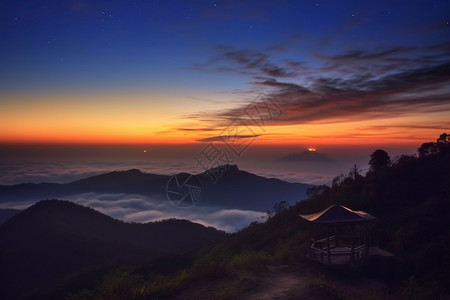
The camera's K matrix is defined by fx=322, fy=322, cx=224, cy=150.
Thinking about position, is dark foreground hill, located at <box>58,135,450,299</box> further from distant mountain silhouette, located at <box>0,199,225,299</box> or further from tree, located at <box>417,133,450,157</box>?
distant mountain silhouette, located at <box>0,199,225,299</box>

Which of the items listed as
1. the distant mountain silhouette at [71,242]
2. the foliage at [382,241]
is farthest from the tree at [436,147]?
the distant mountain silhouette at [71,242]

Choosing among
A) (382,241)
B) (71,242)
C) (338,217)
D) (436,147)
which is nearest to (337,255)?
(338,217)

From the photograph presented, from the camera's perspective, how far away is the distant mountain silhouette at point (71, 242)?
7770cm

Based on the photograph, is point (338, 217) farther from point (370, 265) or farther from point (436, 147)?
point (436, 147)

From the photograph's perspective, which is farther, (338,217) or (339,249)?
(339,249)

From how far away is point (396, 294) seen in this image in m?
12.0

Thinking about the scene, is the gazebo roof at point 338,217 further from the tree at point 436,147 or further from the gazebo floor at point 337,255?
the tree at point 436,147

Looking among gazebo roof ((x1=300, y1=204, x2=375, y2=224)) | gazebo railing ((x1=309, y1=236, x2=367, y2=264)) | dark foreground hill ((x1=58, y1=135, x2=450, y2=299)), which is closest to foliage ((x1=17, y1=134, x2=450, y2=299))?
dark foreground hill ((x1=58, y1=135, x2=450, y2=299))

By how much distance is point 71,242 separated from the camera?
91.1 metres

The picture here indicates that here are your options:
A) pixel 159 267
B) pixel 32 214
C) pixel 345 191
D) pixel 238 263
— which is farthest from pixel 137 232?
pixel 238 263

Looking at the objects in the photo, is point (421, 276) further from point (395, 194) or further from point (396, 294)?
point (395, 194)

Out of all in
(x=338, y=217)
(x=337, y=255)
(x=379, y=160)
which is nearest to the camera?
(x=338, y=217)

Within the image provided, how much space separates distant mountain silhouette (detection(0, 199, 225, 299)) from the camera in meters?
77.7

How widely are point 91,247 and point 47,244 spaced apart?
1444 centimetres
